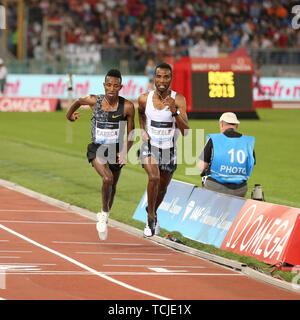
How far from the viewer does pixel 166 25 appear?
48.6 meters

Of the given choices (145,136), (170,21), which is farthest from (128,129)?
(170,21)

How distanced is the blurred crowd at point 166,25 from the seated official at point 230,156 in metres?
32.7

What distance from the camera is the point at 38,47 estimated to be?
145 ft

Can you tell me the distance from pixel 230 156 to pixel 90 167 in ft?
31.8

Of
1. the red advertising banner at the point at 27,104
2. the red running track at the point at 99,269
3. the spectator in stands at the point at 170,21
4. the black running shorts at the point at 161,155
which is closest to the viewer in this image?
the red running track at the point at 99,269

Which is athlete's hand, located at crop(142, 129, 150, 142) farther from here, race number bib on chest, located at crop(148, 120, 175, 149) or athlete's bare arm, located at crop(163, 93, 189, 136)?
athlete's bare arm, located at crop(163, 93, 189, 136)

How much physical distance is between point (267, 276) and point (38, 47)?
35.5m

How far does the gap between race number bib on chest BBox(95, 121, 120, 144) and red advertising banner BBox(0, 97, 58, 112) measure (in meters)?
28.4

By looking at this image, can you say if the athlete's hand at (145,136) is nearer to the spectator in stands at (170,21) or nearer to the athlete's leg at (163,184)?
the athlete's leg at (163,184)

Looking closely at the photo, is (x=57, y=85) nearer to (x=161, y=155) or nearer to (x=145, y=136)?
(x=161, y=155)

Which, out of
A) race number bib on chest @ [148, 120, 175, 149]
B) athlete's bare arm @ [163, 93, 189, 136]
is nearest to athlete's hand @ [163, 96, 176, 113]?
athlete's bare arm @ [163, 93, 189, 136]

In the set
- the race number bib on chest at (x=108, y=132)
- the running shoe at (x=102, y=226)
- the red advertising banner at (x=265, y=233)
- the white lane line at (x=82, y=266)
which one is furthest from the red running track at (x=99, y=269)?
the race number bib on chest at (x=108, y=132)

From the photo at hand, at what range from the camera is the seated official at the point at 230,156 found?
11.7 meters
